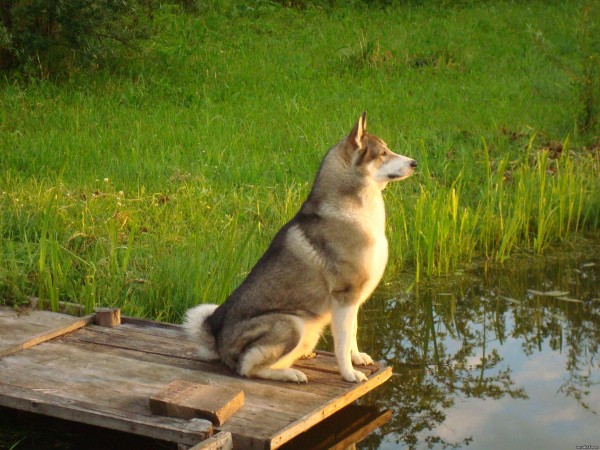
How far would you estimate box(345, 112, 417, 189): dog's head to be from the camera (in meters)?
A: 5.58

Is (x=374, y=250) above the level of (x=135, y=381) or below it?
above

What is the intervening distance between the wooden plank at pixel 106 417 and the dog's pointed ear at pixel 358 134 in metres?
1.84

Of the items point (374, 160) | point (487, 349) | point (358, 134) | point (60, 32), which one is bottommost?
point (487, 349)

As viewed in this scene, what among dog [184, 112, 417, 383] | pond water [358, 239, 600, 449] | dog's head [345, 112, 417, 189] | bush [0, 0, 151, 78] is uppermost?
bush [0, 0, 151, 78]

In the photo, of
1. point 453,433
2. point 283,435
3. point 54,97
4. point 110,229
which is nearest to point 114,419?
point 283,435

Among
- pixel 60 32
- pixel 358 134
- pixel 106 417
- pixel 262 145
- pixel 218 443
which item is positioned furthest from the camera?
pixel 60 32

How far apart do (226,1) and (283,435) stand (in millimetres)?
13159

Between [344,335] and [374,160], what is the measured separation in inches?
40.6

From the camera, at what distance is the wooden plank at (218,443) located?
14.8 ft

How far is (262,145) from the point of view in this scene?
10797 mm

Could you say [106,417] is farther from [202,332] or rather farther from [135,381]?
[202,332]

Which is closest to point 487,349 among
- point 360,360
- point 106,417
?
point 360,360

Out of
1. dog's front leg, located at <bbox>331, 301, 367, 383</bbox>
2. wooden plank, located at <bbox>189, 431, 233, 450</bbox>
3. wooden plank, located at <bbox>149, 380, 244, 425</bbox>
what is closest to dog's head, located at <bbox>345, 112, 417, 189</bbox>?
dog's front leg, located at <bbox>331, 301, 367, 383</bbox>

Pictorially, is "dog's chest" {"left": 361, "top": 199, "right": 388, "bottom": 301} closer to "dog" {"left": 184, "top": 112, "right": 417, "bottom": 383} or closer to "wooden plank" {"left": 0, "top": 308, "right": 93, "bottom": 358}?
"dog" {"left": 184, "top": 112, "right": 417, "bottom": 383}
